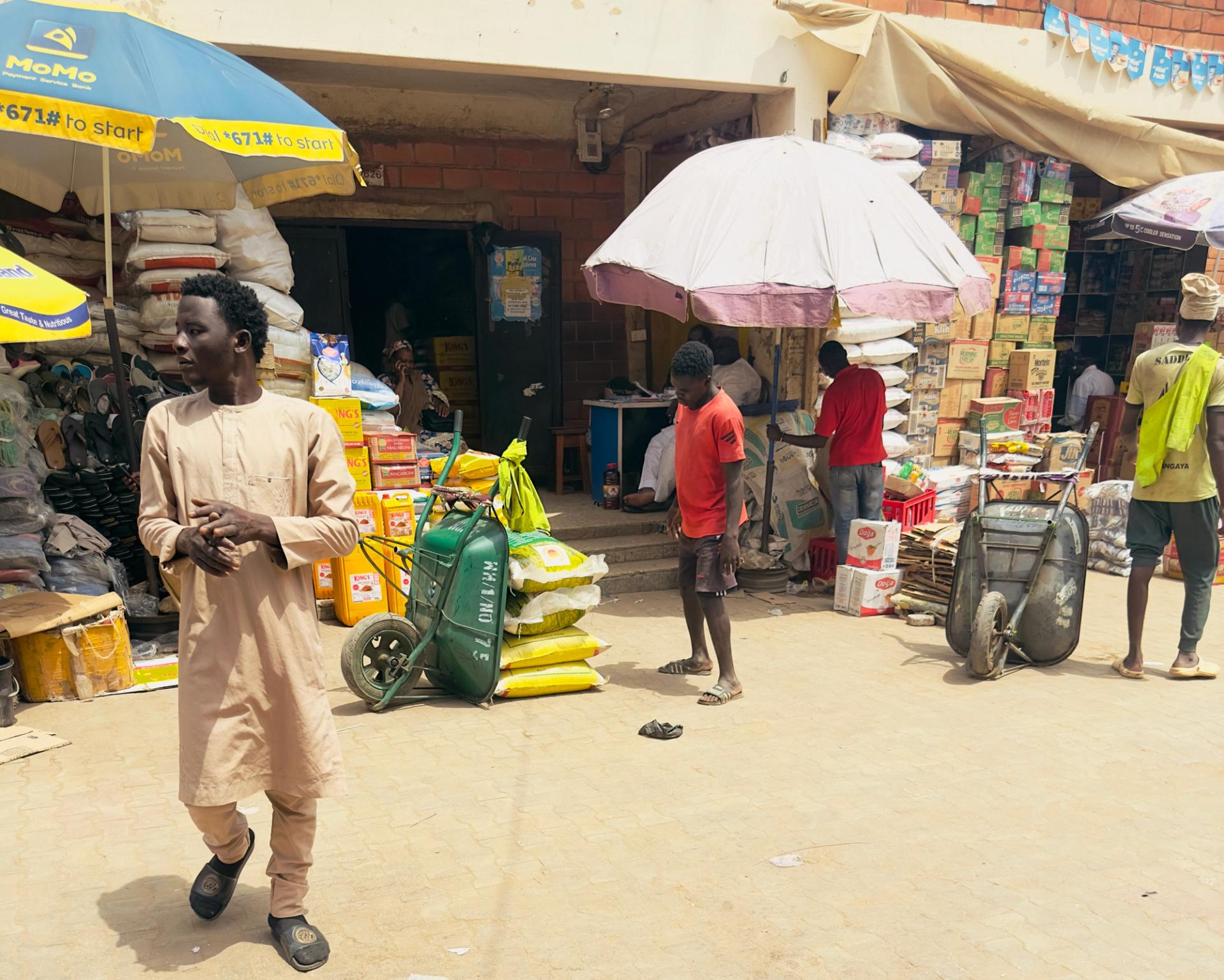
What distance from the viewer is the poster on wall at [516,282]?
969 cm

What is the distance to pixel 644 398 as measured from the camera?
9.12 metres

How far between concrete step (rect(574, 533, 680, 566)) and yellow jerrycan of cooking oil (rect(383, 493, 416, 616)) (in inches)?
64.9

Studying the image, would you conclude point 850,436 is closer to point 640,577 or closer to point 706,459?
point 640,577

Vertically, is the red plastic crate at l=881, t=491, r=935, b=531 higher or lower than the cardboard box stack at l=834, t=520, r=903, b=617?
higher

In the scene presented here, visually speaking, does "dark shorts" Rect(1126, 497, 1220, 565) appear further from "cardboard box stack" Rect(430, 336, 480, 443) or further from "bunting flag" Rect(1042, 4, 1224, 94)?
"cardboard box stack" Rect(430, 336, 480, 443)

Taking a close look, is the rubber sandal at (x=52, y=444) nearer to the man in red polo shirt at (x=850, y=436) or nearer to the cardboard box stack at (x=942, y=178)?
the man in red polo shirt at (x=850, y=436)

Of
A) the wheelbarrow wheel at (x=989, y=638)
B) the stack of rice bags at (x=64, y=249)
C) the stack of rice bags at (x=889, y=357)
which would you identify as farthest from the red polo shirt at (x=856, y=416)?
the stack of rice bags at (x=64, y=249)

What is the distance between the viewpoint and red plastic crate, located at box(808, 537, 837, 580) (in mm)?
7609

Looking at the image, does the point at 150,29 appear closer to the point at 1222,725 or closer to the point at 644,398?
the point at 644,398

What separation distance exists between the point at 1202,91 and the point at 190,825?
34.7 ft

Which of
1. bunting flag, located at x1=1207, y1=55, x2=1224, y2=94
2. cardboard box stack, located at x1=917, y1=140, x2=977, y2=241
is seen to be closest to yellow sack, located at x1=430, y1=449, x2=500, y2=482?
cardboard box stack, located at x1=917, y1=140, x2=977, y2=241

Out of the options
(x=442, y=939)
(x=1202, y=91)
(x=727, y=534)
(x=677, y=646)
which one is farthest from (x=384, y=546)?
(x=1202, y=91)

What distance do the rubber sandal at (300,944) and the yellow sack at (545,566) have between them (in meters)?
2.34

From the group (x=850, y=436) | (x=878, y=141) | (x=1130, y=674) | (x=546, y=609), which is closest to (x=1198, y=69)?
(x=878, y=141)
